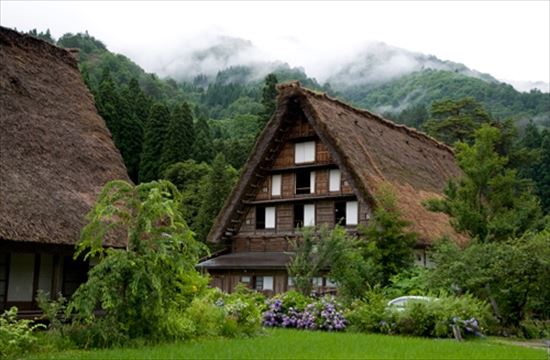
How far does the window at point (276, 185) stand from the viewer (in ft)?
104

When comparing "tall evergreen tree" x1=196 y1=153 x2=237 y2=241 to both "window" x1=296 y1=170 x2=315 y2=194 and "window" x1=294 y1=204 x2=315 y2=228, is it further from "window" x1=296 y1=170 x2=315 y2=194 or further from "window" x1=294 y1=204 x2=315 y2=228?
"window" x1=294 y1=204 x2=315 y2=228

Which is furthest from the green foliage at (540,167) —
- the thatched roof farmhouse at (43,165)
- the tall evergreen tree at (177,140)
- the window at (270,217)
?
the thatched roof farmhouse at (43,165)

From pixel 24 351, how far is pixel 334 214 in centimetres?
1915

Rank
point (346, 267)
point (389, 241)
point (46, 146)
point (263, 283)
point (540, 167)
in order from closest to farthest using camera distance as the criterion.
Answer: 1. point (46, 146)
2. point (346, 267)
3. point (389, 241)
4. point (263, 283)
5. point (540, 167)

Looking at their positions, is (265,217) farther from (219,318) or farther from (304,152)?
(219,318)

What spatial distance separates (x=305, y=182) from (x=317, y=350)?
18536mm

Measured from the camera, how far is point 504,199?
85.0 ft

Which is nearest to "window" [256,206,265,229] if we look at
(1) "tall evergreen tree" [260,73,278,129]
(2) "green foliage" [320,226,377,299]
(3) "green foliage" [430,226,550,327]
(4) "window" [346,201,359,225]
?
(4) "window" [346,201,359,225]

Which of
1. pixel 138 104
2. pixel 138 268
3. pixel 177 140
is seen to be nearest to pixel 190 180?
pixel 177 140

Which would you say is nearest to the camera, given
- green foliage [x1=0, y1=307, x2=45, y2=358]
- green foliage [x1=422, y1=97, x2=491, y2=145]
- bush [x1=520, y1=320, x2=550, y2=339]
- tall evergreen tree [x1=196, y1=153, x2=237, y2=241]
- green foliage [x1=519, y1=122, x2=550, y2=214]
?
green foliage [x1=0, y1=307, x2=45, y2=358]

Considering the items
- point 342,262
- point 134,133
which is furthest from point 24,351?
point 134,133

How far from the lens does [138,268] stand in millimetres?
13766

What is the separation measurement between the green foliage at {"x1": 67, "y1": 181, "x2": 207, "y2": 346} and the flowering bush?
558cm

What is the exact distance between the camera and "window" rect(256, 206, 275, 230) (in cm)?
3181
